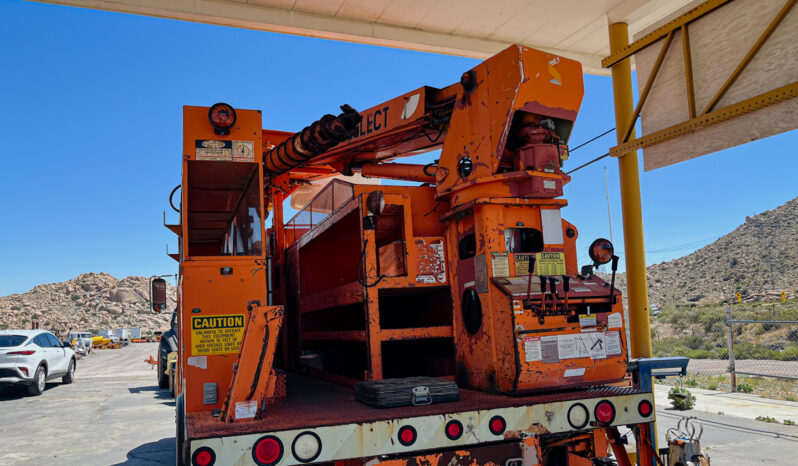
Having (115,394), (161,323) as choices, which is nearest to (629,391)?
(115,394)

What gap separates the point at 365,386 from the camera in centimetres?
402

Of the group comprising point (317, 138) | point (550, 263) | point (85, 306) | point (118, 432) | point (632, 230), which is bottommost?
point (118, 432)

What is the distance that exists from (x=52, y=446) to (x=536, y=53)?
920cm

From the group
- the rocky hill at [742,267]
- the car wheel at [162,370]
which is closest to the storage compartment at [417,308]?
the car wheel at [162,370]

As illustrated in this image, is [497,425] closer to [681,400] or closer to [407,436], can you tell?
[407,436]

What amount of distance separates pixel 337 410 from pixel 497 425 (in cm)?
103

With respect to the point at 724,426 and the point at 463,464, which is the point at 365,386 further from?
the point at 724,426

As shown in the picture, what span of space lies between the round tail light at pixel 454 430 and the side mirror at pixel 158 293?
522cm

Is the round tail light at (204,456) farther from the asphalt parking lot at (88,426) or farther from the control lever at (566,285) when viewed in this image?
the asphalt parking lot at (88,426)

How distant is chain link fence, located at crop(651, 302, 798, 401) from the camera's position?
14141mm

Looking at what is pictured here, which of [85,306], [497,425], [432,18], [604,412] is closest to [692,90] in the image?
[604,412]

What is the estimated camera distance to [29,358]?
618 inches

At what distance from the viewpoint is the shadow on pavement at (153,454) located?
7.96 meters

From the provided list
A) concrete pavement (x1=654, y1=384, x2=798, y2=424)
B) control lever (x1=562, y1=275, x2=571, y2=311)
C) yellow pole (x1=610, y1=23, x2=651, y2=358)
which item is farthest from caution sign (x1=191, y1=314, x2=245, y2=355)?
concrete pavement (x1=654, y1=384, x2=798, y2=424)
